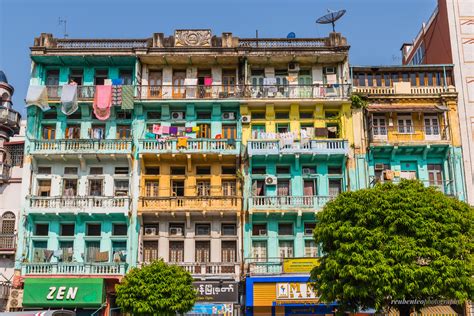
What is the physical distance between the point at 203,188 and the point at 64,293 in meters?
10.2

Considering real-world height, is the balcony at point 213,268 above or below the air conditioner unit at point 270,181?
below

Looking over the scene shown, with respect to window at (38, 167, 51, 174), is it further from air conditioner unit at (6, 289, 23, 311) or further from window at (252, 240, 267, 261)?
window at (252, 240, 267, 261)

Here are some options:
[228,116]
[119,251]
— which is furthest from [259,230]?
[119,251]

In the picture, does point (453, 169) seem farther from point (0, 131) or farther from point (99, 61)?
point (0, 131)

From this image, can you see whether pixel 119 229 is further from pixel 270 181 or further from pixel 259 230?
pixel 270 181

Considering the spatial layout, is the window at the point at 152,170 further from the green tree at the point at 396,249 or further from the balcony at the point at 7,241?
the green tree at the point at 396,249

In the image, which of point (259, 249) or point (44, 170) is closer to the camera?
point (259, 249)

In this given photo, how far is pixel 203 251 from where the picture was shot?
36188mm

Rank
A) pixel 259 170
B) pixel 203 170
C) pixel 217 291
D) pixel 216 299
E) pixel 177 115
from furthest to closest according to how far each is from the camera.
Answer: pixel 177 115
pixel 203 170
pixel 259 170
pixel 217 291
pixel 216 299

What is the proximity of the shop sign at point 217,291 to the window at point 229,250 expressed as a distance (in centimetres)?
211

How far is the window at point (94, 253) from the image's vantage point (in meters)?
35.5

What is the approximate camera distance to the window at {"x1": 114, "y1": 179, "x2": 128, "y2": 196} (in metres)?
37.0

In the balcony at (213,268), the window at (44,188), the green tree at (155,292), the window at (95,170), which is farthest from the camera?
the window at (95,170)

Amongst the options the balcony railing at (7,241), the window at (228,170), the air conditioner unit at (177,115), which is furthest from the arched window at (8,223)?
the window at (228,170)
